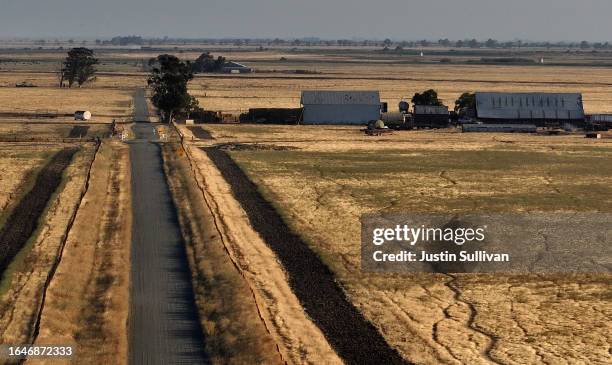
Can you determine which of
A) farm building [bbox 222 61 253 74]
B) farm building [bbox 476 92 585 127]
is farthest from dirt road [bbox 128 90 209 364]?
farm building [bbox 222 61 253 74]

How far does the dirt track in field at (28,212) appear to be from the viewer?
1305 inches

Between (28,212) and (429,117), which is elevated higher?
(429,117)

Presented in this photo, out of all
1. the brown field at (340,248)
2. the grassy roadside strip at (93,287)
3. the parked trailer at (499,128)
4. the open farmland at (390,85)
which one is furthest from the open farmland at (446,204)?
the open farmland at (390,85)

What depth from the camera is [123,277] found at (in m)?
29.2

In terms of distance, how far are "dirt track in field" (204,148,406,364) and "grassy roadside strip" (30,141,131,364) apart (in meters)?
5.36

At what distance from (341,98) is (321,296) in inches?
2458

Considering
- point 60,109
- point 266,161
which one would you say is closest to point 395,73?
point 60,109

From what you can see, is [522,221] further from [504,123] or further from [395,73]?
[395,73]

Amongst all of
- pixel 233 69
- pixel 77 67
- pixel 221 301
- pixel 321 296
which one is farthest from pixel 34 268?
pixel 233 69

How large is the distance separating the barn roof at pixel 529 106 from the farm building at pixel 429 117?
10.9ft

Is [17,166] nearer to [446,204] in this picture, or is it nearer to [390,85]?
[446,204]

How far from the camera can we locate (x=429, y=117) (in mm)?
87375

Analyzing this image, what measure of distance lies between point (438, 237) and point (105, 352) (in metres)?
17.8

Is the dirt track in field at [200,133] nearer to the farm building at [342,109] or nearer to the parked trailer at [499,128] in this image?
the farm building at [342,109]
